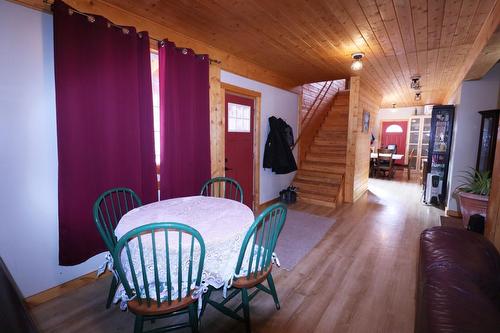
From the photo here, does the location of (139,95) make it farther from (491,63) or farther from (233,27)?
(491,63)

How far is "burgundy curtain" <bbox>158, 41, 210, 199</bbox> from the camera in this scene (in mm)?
2475

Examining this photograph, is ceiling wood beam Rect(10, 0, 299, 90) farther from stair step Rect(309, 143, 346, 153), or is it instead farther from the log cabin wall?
stair step Rect(309, 143, 346, 153)

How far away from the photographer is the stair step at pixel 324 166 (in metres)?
5.09

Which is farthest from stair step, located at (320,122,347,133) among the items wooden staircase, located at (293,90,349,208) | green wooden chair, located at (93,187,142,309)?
green wooden chair, located at (93,187,142,309)

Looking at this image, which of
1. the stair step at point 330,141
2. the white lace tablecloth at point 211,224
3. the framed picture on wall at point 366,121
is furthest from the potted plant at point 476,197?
the white lace tablecloth at point 211,224

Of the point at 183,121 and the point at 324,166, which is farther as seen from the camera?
the point at 324,166

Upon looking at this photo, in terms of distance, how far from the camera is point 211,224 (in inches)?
63.4

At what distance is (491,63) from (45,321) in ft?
16.2

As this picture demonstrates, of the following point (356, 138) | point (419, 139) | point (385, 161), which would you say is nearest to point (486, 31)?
point (356, 138)

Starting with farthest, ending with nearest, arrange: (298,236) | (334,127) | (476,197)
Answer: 1. (334,127)
2. (298,236)
3. (476,197)

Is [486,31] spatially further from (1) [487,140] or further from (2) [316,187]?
(2) [316,187]

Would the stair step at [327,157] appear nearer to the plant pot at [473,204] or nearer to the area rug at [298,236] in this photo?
the area rug at [298,236]

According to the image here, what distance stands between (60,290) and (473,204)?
4.44m

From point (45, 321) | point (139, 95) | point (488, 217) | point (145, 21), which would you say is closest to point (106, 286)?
point (45, 321)
